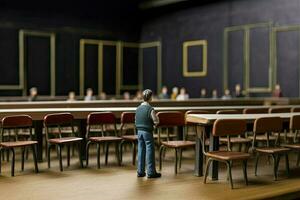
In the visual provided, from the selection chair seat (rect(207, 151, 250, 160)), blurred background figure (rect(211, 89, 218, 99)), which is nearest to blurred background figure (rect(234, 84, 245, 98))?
blurred background figure (rect(211, 89, 218, 99))

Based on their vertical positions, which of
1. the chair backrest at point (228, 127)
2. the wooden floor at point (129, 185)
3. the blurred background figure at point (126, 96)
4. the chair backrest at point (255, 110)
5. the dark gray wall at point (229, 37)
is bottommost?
the wooden floor at point (129, 185)

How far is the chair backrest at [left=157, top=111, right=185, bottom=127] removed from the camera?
266 inches

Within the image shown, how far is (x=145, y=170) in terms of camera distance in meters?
6.42

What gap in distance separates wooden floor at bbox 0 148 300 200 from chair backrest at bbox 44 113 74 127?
26.0 inches

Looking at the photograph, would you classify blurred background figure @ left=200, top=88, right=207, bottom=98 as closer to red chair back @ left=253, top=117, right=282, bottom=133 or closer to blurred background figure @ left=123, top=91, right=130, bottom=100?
blurred background figure @ left=123, top=91, right=130, bottom=100

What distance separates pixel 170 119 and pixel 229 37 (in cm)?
838

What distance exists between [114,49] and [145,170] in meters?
11.0

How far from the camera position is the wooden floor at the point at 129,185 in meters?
5.06

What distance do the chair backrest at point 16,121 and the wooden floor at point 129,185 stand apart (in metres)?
0.66

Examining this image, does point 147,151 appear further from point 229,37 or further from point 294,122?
point 229,37

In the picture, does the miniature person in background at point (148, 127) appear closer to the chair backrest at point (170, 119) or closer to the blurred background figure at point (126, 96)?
the chair backrest at point (170, 119)

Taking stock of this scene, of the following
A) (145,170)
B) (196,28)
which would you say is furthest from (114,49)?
(145,170)

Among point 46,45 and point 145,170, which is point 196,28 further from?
point 145,170

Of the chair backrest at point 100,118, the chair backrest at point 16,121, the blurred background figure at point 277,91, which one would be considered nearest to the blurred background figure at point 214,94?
the blurred background figure at point 277,91
